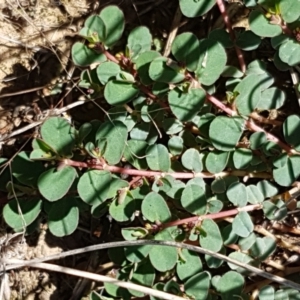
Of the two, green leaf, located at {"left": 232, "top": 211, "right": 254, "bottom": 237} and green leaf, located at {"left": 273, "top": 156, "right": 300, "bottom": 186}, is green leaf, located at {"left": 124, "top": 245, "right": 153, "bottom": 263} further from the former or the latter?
green leaf, located at {"left": 273, "top": 156, "right": 300, "bottom": 186}

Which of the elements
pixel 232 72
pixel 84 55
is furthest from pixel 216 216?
pixel 84 55

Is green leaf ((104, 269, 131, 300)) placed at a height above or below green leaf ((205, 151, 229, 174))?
below

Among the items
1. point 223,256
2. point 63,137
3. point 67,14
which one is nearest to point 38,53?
point 67,14

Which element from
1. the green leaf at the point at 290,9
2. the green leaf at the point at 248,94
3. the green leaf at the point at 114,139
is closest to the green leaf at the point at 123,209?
the green leaf at the point at 114,139

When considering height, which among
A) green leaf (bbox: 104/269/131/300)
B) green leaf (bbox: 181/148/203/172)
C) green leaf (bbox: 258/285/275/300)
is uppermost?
green leaf (bbox: 181/148/203/172)

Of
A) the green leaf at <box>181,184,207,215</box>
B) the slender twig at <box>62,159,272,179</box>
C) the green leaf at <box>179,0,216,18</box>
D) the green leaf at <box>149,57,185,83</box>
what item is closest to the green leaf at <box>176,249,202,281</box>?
the green leaf at <box>181,184,207,215</box>

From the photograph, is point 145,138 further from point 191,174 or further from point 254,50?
point 254,50
